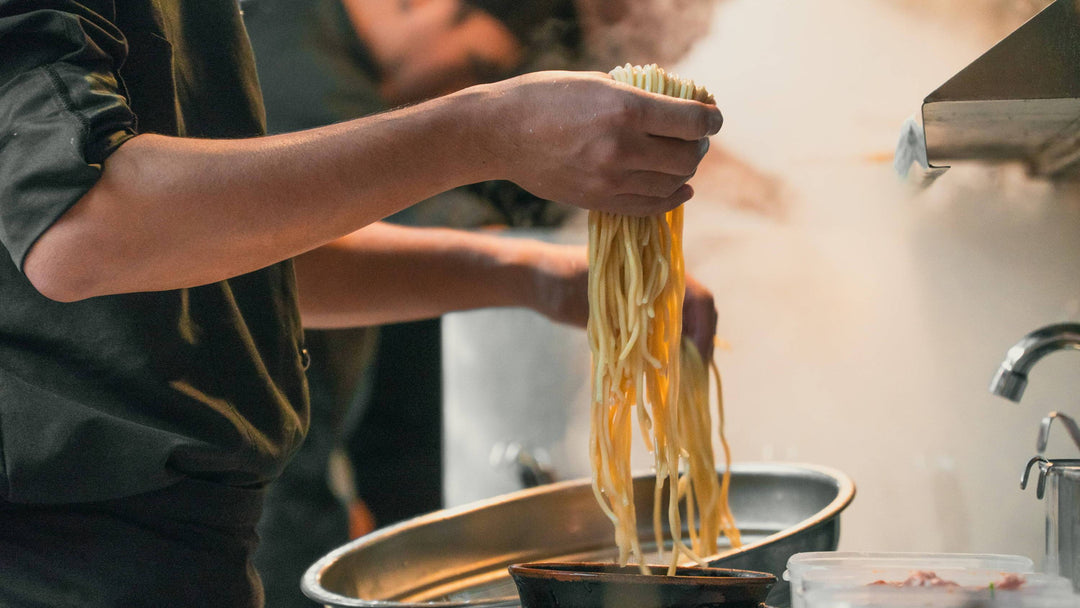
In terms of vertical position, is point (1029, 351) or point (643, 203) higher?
point (643, 203)

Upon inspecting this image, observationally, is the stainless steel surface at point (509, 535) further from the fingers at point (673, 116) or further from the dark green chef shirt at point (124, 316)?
the fingers at point (673, 116)

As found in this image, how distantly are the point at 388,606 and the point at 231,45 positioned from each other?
83 cm

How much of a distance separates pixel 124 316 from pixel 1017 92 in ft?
3.65

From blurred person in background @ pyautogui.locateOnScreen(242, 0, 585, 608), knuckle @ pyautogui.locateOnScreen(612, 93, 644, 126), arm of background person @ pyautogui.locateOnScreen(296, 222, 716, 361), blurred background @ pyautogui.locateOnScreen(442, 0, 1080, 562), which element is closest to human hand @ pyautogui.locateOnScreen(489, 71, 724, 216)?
knuckle @ pyautogui.locateOnScreen(612, 93, 644, 126)

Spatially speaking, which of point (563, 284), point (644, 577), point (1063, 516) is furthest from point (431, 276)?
point (1063, 516)

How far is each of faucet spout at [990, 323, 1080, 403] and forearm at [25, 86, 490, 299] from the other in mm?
703

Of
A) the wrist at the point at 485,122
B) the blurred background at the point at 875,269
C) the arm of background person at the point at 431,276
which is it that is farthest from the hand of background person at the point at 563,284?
the wrist at the point at 485,122

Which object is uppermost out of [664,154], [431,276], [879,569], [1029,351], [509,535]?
[664,154]

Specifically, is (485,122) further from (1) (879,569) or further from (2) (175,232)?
(1) (879,569)

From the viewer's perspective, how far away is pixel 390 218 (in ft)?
7.45

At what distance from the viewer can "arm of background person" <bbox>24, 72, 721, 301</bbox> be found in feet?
3.05

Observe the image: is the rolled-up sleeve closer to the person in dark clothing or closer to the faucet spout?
the person in dark clothing

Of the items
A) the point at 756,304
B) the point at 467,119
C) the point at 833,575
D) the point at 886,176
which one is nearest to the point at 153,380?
the point at 467,119

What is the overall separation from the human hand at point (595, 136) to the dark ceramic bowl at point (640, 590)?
0.43 m
